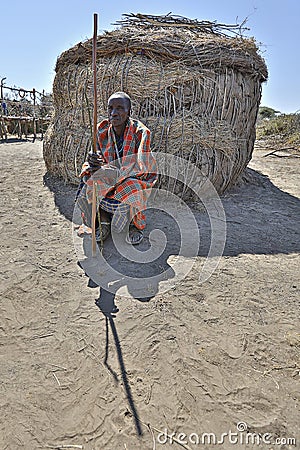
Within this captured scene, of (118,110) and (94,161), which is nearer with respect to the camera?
(94,161)

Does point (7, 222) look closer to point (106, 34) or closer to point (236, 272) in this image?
point (236, 272)

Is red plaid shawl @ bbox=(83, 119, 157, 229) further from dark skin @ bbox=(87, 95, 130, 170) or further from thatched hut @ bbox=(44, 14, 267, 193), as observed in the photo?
thatched hut @ bbox=(44, 14, 267, 193)

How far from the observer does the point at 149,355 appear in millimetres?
1796

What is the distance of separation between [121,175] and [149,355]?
1563mm

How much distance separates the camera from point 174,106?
4.18 m

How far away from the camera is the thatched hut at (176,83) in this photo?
4109mm

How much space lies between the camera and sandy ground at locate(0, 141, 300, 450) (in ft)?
4.60

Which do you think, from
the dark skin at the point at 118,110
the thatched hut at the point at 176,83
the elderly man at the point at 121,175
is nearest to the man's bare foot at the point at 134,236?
the elderly man at the point at 121,175

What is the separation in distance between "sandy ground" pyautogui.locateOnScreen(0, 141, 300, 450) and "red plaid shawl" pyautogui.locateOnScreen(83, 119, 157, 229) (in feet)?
1.52

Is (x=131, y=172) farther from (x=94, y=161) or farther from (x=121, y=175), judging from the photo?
(x=94, y=161)

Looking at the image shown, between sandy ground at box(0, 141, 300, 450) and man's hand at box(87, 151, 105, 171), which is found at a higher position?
man's hand at box(87, 151, 105, 171)

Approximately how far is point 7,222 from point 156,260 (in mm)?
1683

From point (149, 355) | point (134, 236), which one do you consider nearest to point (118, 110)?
point (134, 236)

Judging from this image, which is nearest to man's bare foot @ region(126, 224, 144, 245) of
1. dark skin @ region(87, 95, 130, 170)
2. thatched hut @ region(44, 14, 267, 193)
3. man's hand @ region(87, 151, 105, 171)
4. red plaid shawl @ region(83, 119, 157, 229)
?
red plaid shawl @ region(83, 119, 157, 229)
